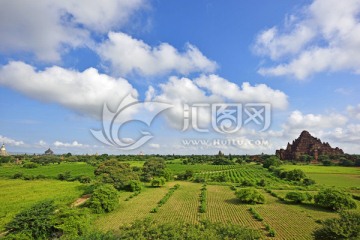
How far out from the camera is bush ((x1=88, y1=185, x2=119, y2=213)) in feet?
117

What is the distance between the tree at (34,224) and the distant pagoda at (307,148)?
140401 millimetres

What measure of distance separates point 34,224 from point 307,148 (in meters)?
152

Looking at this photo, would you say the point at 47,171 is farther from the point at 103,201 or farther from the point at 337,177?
the point at 337,177

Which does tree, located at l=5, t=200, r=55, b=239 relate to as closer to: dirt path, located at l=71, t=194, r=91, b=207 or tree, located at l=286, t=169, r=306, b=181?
dirt path, located at l=71, t=194, r=91, b=207

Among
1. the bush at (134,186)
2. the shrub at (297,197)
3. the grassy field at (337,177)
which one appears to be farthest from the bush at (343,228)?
the grassy field at (337,177)

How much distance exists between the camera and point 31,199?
43.1 meters

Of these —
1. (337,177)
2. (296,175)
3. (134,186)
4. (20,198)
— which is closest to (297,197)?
(134,186)

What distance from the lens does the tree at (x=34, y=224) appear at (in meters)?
23.8

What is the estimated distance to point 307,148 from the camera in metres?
149

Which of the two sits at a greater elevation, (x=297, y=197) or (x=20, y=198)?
(x=297, y=197)

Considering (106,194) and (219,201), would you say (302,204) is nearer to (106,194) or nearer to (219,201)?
(219,201)

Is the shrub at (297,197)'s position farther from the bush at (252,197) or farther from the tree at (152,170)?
the tree at (152,170)

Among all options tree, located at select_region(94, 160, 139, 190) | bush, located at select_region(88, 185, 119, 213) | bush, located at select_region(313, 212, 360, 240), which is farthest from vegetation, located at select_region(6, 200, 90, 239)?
tree, located at select_region(94, 160, 139, 190)

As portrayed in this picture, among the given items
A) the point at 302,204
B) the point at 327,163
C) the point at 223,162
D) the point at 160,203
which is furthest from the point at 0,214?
the point at 327,163
